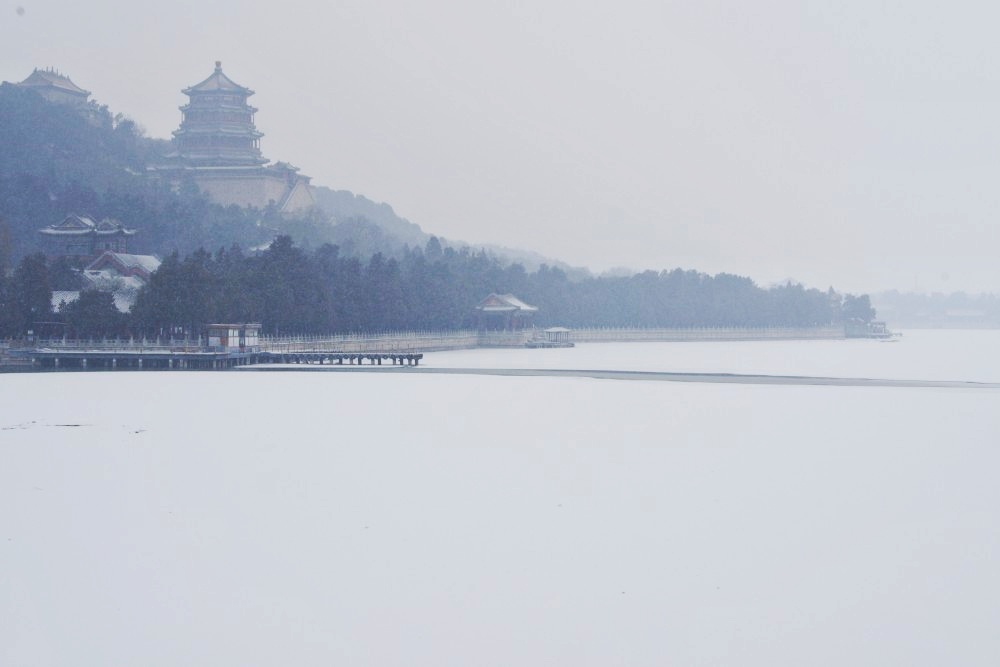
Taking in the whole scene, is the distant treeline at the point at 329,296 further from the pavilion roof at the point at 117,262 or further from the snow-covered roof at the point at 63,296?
the pavilion roof at the point at 117,262

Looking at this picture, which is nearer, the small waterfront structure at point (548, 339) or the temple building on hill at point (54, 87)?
the small waterfront structure at point (548, 339)

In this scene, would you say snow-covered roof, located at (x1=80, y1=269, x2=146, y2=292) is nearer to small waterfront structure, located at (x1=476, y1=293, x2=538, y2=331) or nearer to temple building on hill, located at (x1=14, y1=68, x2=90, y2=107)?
small waterfront structure, located at (x1=476, y1=293, x2=538, y2=331)

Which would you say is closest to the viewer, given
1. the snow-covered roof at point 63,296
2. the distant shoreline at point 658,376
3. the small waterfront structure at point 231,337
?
the distant shoreline at point 658,376

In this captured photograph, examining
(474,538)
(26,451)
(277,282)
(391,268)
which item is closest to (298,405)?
(26,451)

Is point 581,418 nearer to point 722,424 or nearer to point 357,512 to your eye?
point 722,424

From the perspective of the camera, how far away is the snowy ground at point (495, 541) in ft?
39.2

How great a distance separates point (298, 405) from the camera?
105ft

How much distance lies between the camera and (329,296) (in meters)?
59.9

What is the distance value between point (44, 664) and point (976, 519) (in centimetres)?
1228

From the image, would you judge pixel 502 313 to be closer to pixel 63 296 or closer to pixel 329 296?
pixel 329 296

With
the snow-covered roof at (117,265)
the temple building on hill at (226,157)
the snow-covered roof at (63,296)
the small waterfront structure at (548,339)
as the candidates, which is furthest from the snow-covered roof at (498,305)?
the snow-covered roof at (63,296)

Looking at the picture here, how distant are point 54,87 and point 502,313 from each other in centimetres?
4394

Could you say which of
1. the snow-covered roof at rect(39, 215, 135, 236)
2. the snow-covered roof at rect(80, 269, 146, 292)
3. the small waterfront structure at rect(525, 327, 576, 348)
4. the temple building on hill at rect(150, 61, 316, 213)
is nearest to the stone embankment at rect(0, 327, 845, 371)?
the snow-covered roof at rect(80, 269, 146, 292)

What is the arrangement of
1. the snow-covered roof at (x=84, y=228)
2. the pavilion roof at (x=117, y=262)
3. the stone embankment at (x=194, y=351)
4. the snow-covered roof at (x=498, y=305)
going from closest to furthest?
1. the stone embankment at (x=194, y=351)
2. the pavilion roof at (x=117, y=262)
3. the snow-covered roof at (x=84, y=228)
4. the snow-covered roof at (x=498, y=305)
